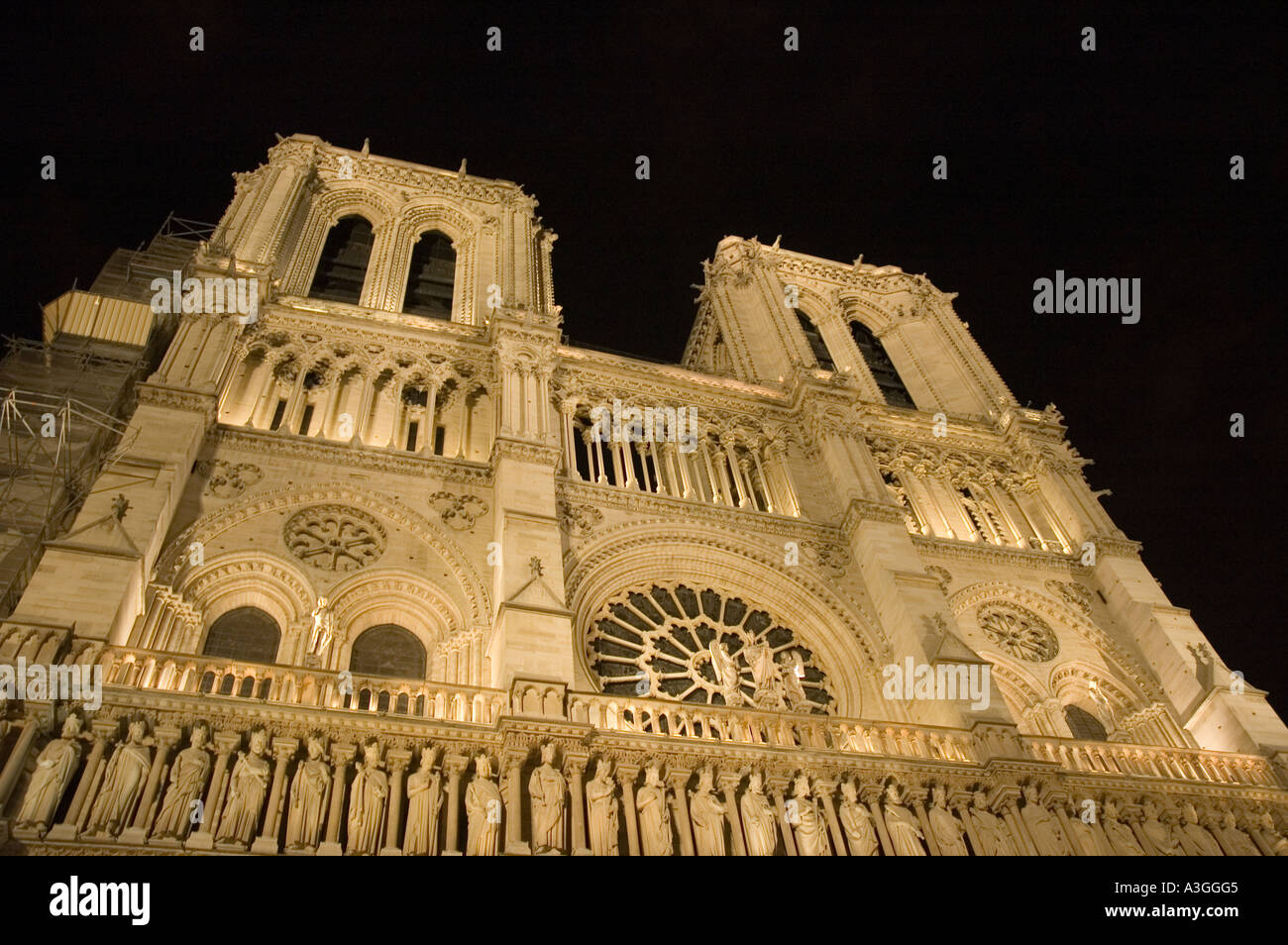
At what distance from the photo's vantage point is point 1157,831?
13922 millimetres

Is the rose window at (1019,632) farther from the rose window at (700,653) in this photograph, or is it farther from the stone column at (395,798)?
the stone column at (395,798)

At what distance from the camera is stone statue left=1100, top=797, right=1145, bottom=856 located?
44.1ft

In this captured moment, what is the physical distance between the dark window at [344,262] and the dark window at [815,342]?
11347mm

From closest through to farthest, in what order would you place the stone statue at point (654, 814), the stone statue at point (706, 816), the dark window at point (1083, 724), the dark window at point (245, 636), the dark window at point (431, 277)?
the stone statue at point (654, 814) < the stone statue at point (706, 816) < the dark window at point (245, 636) < the dark window at point (1083, 724) < the dark window at point (431, 277)

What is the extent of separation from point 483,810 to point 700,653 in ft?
20.4

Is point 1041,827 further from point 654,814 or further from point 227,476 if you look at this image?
point 227,476

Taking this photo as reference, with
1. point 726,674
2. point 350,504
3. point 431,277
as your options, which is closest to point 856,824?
point 726,674

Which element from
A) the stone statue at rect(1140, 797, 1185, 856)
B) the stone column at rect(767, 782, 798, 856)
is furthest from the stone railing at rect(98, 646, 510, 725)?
the stone statue at rect(1140, 797, 1185, 856)

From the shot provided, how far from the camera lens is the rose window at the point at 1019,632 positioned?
18297 millimetres

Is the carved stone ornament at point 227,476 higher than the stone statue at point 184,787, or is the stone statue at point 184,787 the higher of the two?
the carved stone ornament at point 227,476

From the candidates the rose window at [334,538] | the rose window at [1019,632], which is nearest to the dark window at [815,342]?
the rose window at [1019,632]

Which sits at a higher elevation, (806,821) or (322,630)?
(322,630)
